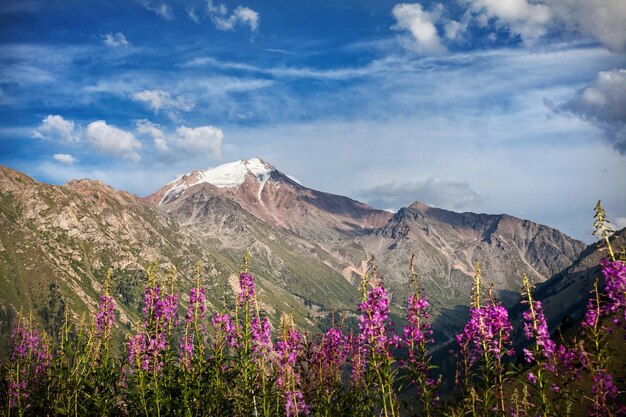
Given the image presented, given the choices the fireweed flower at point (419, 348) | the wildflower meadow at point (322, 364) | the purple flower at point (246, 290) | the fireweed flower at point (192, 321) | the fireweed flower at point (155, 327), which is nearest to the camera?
the wildflower meadow at point (322, 364)

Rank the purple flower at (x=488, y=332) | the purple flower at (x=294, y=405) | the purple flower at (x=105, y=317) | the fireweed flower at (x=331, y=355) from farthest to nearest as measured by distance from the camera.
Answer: the purple flower at (x=105, y=317)
the fireweed flower at (x=331, y=355)
the purple flower at (x=294, y=405)
the purple flower at (x=488, y=332)

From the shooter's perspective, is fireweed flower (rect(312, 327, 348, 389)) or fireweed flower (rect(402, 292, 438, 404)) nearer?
fireweed flower (rect(402, 292, 438, 404))

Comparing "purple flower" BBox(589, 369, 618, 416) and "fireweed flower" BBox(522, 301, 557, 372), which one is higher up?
"fireweed flower" BBox(522, 301, 557, 372)

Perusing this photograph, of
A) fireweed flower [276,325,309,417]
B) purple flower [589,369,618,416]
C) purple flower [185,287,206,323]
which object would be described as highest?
purple flower [185,287,206,323]

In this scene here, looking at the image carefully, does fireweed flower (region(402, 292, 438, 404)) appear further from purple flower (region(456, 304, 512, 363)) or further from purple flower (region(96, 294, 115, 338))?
purple flower (region(96, 294, 115, 338))

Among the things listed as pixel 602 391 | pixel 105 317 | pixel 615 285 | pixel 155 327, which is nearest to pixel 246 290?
pixel 155 327

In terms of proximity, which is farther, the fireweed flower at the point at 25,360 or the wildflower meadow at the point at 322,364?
the fireweed flower at the point at 25,360

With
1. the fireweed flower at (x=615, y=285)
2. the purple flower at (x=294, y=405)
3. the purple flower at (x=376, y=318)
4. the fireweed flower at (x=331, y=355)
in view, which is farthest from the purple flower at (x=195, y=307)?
the fireweed flower at (x=615, y=285)

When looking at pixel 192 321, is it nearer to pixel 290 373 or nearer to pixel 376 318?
pixel 290 373

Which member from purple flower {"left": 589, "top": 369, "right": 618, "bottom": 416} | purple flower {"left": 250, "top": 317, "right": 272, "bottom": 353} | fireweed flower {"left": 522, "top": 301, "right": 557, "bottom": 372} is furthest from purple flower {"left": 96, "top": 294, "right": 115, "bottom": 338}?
purple flower {"left": 589, "top": 369, "right": 618, "bottom": 416}

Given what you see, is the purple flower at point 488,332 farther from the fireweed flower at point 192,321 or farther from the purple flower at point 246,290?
the fireweed flower at point 192,321

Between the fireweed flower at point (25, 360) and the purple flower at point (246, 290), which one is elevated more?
the purple flower at point (246, 290)

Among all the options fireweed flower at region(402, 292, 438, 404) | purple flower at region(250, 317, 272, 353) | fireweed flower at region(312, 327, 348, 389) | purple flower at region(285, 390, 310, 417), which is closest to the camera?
fireweed flower at region(402, 292, 438, 404)

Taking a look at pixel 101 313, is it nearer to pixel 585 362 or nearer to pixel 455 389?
pixel 455 389
